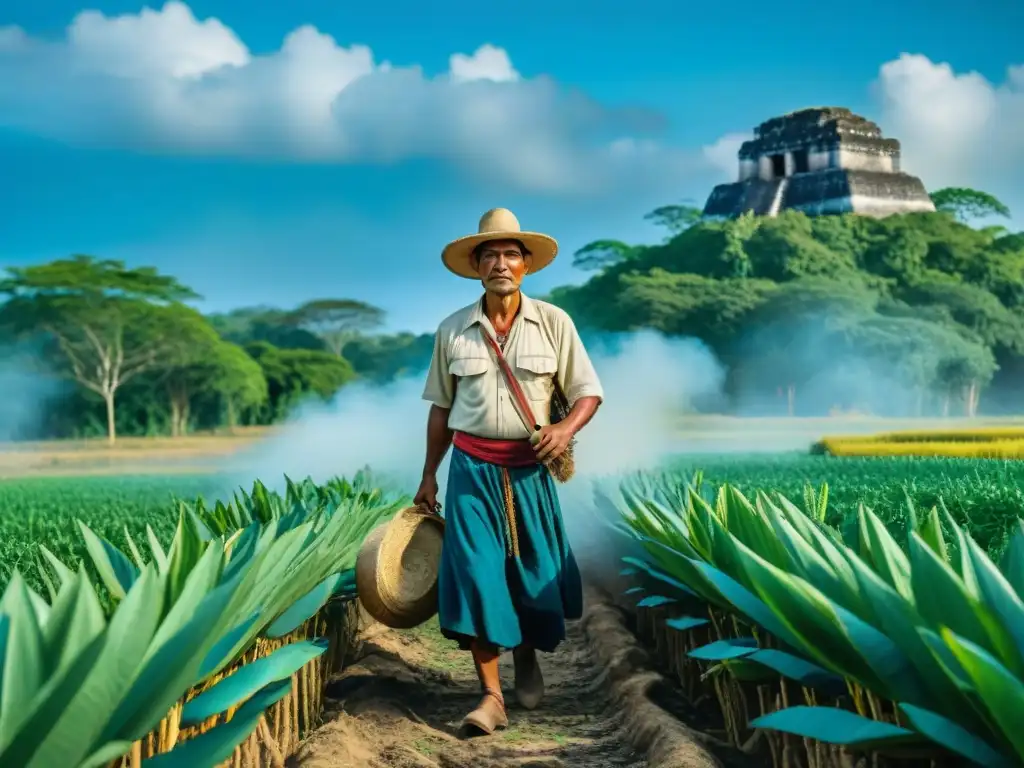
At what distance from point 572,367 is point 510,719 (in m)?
1.16

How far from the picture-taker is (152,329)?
39.8 metres

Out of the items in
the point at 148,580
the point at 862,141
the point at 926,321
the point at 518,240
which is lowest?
the point at 148,580

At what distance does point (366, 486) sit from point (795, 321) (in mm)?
30456

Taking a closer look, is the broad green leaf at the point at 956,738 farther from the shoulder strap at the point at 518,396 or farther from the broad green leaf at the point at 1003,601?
the shoulder strap at the point at 518,396

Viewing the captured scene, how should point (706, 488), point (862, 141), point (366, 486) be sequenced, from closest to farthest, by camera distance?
point (706, 488)
point (366, 486)
point (862, 141)

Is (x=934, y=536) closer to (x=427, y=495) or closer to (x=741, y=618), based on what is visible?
(x=741, y=618)

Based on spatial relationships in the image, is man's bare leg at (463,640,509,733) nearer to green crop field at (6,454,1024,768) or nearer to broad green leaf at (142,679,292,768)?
green crop field at (6,454,1024,768)

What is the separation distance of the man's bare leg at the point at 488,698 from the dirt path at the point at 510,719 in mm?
49

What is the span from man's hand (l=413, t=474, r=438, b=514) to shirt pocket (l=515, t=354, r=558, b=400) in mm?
476

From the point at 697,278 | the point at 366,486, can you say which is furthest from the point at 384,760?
the point at 697,278

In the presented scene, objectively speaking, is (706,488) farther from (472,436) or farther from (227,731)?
(227,731)

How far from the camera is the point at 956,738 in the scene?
69.3 inches

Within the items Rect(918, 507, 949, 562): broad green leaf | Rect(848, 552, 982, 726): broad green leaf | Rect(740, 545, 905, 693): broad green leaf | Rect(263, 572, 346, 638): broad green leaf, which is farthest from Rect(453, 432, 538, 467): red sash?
Rect(848, 552, 982, 726): broad green leaf

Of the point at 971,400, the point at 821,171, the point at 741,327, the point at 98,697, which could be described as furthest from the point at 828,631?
the point at 821,171
